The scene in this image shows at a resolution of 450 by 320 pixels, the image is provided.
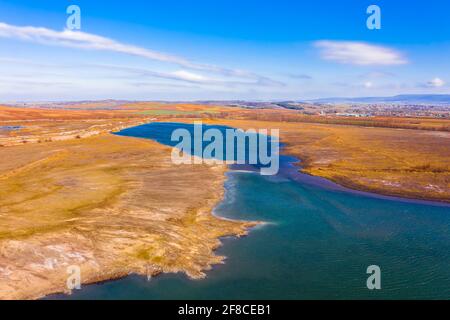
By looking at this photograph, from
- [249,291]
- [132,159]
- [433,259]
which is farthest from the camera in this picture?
[132,159]

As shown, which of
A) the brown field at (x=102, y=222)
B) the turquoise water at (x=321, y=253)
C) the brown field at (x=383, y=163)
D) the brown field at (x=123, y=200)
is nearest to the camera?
the turquoise water at (x=321, y=253)

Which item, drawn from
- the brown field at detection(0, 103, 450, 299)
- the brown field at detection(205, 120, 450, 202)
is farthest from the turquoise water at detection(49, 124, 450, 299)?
the brown field at detection(205, 120, 450, 202)

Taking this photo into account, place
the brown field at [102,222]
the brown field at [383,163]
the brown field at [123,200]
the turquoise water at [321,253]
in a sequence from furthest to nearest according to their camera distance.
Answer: the brown field at [383,163], the brown field at [123,200], the brown field at [102,222], the turquoise water at [321,253]

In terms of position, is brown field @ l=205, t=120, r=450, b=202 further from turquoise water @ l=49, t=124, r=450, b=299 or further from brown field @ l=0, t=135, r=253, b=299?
brown field @ l=0, t=135, r=253, b=299

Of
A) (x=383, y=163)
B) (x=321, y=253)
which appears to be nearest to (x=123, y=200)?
(x=321, y=253)

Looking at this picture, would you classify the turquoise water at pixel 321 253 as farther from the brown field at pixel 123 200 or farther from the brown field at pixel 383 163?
the brown field at pixel 383 163

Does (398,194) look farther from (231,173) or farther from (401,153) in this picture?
(401,153)

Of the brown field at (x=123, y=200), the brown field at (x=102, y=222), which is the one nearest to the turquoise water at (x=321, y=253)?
the brown field at (x=102, y=222)
